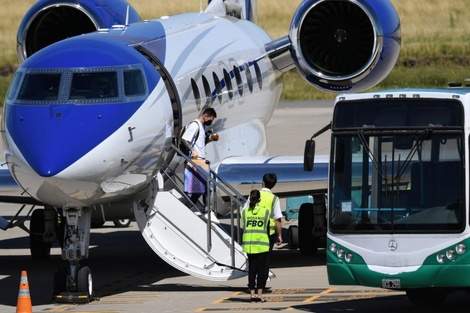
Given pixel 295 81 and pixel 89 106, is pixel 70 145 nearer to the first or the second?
pixel 89 106

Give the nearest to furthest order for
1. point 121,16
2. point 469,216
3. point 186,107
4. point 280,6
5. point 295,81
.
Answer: point 469,216 → point 186,107 → point 121,16 → point 295,81 → point 280,6

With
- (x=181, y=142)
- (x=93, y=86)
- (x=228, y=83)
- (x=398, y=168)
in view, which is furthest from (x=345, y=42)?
(x=398, y=168)

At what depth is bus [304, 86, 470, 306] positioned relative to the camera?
47.8ft

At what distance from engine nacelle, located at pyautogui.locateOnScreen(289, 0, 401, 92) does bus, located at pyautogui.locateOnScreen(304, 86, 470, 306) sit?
7956 millimetres

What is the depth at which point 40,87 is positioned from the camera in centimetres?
1712

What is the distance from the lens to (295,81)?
64.9m

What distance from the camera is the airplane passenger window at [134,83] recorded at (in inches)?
685

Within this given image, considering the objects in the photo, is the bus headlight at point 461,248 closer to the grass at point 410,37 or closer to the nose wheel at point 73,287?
the nose wheel at point 73,287

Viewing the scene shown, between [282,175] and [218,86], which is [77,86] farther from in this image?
[218,86]

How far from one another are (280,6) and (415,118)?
7087cm

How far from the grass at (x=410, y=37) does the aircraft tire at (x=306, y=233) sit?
37.7 metres

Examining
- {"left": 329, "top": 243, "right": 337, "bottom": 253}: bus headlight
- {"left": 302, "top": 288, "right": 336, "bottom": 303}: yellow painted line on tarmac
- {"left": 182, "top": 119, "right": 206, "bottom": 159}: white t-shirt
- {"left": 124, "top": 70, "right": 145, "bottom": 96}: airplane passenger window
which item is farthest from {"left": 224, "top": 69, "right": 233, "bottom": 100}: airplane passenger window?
{"left": 329, "top": 243, "right": 337, "bottom": 253}: bus headlight

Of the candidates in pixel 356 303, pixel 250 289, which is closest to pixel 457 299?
pixel 356 303

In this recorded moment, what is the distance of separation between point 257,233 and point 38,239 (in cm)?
Result: 636
